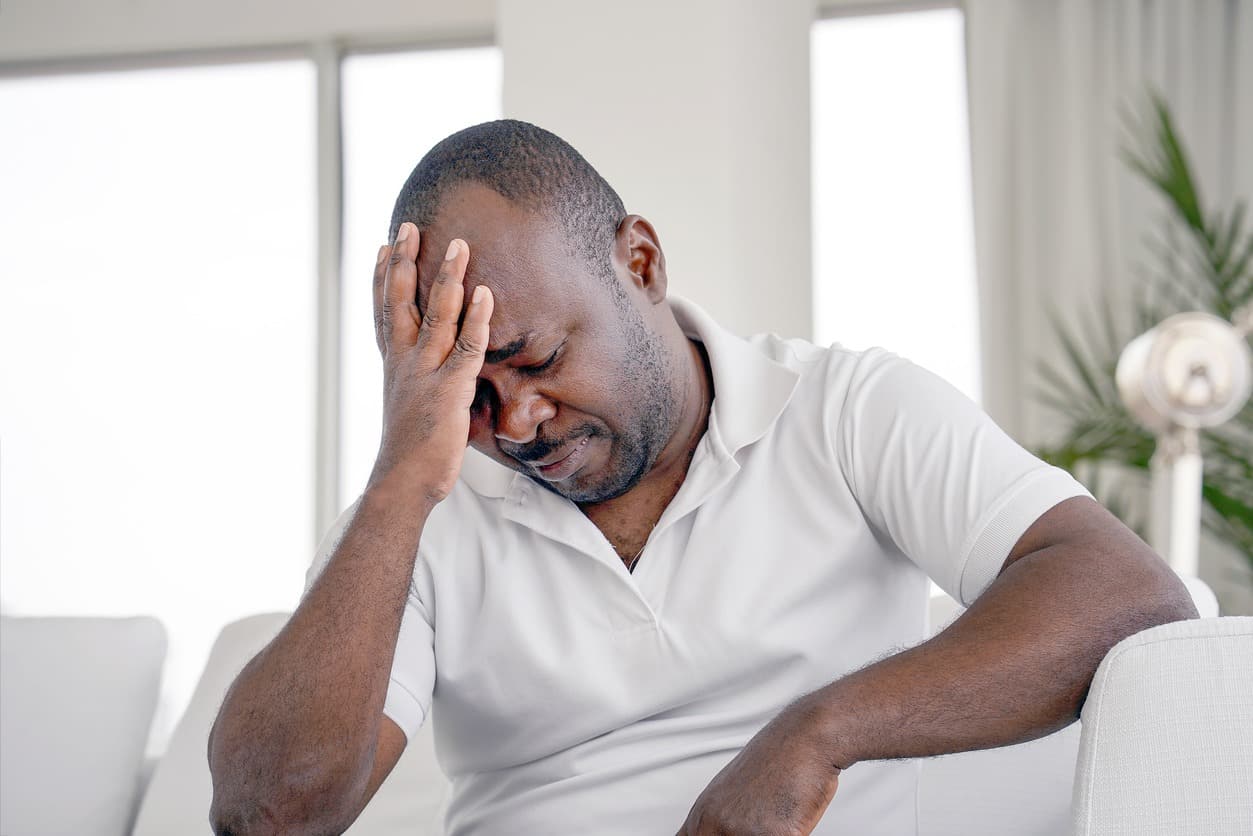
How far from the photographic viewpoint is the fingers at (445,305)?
115cm

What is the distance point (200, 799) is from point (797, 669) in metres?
0.85

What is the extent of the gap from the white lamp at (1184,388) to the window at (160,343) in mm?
3110

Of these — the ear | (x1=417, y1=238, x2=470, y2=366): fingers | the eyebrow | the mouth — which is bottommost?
the mouth

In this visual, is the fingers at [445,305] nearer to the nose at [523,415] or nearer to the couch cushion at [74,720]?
the nose at [523,415]

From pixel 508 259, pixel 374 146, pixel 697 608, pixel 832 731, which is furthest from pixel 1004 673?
pixel 374 146

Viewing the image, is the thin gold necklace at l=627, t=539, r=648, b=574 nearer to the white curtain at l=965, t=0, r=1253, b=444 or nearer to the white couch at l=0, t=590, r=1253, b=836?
the white couch at l=0, t=590, r=1253, b=836

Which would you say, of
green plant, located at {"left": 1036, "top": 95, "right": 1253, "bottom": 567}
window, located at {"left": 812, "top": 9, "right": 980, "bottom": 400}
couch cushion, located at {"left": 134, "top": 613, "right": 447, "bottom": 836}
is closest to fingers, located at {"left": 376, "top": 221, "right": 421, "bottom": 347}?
couch cushion, located at {"left": 134, "top": 613, "right": 447, "bottom": 836}

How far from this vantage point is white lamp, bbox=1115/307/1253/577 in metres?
2.25

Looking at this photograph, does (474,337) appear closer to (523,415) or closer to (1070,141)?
(523,415)

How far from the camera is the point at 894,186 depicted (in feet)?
14.2

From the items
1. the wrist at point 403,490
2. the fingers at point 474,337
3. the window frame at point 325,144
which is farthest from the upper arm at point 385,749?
the window frame at point 325,144

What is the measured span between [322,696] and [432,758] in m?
0.56

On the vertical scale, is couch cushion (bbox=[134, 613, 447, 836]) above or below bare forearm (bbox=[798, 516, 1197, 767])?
below

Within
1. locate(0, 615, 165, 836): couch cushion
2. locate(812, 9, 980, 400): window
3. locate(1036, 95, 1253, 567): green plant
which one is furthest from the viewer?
locate(812, 9, 980, 400): window
